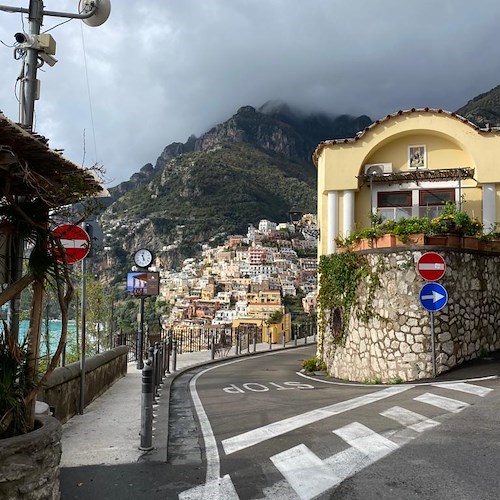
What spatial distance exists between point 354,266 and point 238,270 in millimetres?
134680

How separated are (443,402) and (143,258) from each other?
1277cm

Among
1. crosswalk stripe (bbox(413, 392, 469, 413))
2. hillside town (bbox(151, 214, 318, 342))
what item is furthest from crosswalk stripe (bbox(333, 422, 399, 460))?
hillside town (bbox(151, 214, 318, 342))

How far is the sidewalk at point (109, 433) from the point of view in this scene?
18.6 feet

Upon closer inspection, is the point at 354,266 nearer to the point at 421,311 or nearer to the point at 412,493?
the point at 421,311

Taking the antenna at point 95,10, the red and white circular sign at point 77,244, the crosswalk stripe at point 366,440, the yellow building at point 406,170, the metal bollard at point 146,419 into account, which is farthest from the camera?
the yellow building at point 406,170

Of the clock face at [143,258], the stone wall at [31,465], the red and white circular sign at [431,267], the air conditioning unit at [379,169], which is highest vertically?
the air conditioning unit at [379,169]

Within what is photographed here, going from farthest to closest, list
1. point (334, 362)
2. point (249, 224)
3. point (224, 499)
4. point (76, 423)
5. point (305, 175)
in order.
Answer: point (305, 175) → point (249, 224) → point (334, 362) → point (76, 423) → point (224, 499)

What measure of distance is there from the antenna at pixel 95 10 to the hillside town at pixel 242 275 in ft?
318

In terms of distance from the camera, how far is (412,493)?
4.39 m

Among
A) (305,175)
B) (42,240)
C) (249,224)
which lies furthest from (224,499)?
(305,175)

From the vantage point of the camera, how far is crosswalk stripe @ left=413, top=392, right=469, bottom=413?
780cm

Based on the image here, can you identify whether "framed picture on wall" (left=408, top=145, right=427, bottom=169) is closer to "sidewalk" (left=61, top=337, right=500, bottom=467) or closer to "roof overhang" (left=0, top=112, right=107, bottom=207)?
"sidewalk" (left=61, top=337, right=500, bottom=467)

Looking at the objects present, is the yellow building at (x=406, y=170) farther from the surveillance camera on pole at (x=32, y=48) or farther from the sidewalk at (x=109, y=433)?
the surveillance camera on pole at (x=32, y=48)

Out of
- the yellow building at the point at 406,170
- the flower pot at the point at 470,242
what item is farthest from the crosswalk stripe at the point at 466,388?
the yellow building at the point at 406,170
